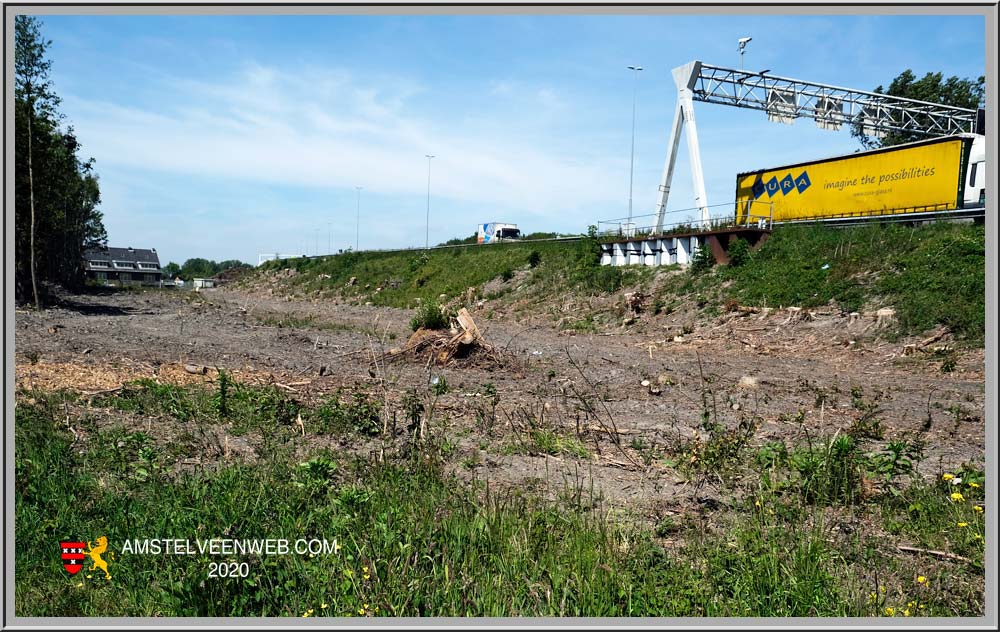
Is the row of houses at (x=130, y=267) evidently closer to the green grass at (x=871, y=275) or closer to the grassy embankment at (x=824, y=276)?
the grassy embankment at (x=824, y=276)

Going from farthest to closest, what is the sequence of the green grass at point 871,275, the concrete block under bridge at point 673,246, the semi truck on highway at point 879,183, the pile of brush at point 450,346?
the concrete block under bridge at point 673,246 < the semi truck on highway at point 879,183 < the green grass at point 871,275 < the pile of brush at point 450,346

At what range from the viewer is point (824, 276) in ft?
57.8

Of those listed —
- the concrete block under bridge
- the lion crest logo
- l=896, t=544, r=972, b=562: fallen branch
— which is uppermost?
the concrete block under bridge

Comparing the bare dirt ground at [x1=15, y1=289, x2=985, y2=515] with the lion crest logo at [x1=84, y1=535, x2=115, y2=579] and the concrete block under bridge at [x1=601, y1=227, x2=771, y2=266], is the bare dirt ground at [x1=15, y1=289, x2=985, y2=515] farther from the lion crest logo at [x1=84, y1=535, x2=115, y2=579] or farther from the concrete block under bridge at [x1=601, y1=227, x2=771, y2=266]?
the concrete block under bridge at [x1=601, y1=227, x2=771, y2=266]

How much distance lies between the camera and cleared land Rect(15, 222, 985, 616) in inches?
125

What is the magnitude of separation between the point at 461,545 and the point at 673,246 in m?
22.0

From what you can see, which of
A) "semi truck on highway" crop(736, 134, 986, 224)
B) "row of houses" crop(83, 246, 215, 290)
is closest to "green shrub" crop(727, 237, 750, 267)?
"semi truck on highway" crop(736, 134, 986, 224)

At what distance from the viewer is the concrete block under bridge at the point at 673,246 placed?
70.1 ft

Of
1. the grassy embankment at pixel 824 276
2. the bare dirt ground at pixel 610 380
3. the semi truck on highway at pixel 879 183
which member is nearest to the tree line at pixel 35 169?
the bare dirt ground at pixel 610 380

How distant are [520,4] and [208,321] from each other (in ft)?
62.1

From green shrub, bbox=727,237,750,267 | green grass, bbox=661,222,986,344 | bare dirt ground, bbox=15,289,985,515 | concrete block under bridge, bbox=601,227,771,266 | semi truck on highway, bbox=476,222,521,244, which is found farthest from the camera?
semi truck on highway, bbox=476,222,521,244

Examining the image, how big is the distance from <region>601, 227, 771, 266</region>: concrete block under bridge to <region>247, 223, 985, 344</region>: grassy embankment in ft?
1.91

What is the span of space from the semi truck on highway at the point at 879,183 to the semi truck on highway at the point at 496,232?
24.5 m

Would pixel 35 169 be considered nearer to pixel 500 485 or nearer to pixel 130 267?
pixel 500 485
